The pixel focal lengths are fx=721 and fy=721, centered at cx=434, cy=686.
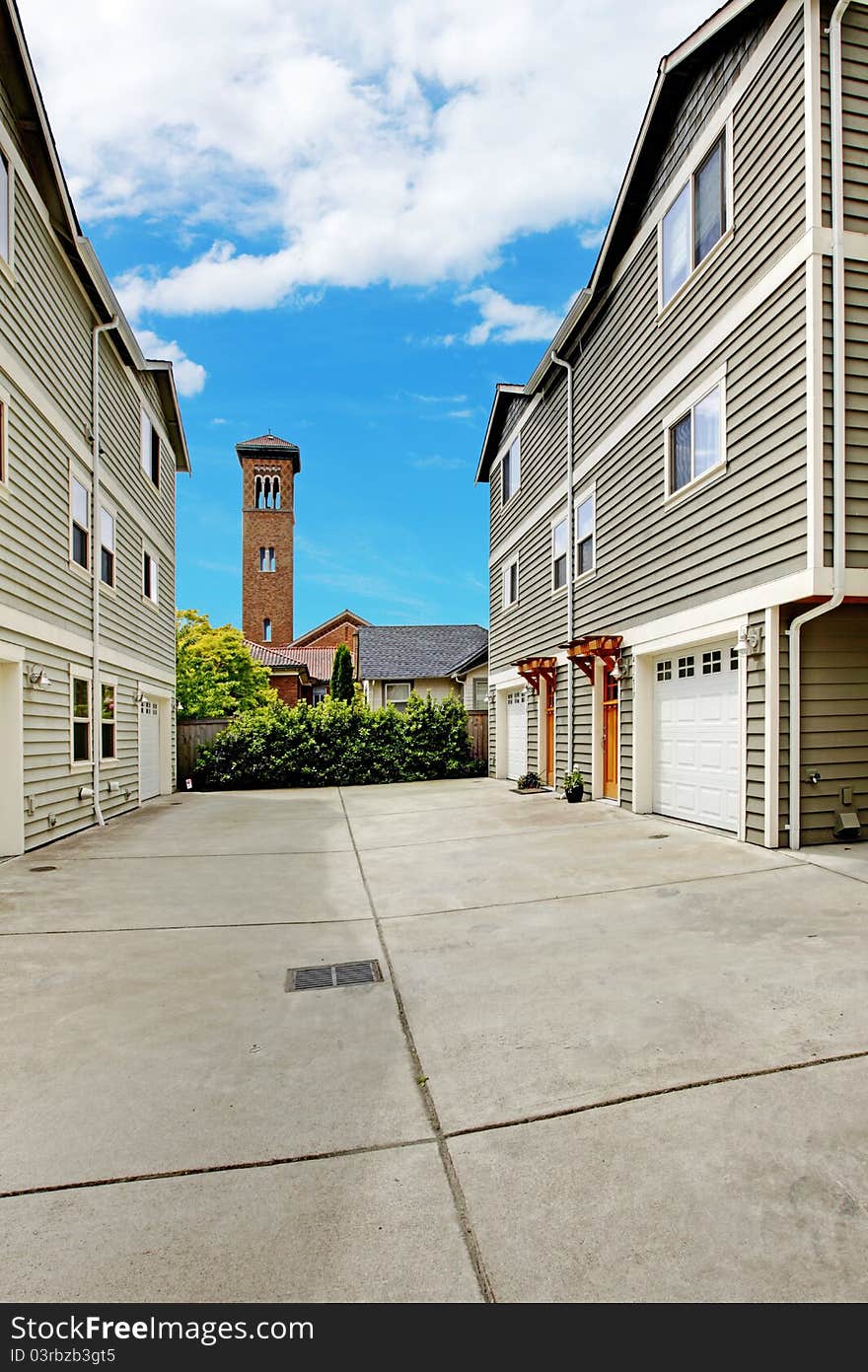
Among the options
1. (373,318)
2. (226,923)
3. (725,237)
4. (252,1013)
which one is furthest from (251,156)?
(373,318)

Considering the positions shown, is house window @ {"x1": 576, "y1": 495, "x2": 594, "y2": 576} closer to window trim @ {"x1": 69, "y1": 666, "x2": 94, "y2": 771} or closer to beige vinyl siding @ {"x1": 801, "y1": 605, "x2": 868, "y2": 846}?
beige vinyl siding @ {"x1": 801, "y1": 605, "x2": 868, "y2": 846}

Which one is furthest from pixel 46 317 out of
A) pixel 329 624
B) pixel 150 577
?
pixel 329 624

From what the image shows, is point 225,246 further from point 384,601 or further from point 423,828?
point 384,601

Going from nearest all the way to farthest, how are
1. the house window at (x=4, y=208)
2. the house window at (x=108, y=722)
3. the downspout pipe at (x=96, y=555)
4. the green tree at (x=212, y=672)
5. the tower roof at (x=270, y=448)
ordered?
the house window at (x=4, y=208) → the downspout pipe at (x=96, y=555) → the house window at (x=108, y=722) → the green tree at (x=212, y=672) → the tower roof at (x=270, y=448)

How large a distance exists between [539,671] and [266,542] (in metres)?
29.6

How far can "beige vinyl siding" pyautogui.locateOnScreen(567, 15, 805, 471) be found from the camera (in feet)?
20.3

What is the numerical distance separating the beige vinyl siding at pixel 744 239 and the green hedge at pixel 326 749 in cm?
886

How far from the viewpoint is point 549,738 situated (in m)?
13.2

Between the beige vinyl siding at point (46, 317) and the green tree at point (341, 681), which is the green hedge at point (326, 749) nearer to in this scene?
the beige vinyl siding at point (46, 317)

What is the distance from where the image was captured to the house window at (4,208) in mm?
7047

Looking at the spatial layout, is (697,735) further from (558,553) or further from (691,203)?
(691,203)

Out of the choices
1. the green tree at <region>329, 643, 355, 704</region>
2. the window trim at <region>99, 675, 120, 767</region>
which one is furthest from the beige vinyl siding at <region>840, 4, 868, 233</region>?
the green tree at <region>329, 643, 355, 704</region>

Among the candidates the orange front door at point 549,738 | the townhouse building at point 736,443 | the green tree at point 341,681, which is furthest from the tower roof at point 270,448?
the orange front door at point 549,738

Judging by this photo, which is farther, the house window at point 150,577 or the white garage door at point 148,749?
the house window at point 150,577
